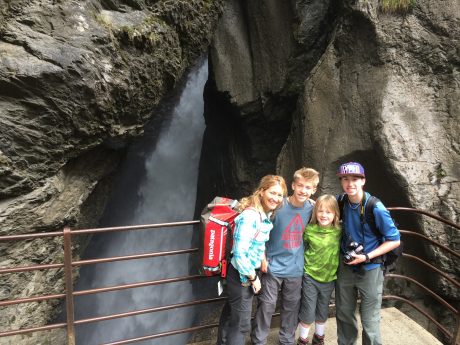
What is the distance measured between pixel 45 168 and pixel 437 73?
278 inches

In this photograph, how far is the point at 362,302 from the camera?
3.04m

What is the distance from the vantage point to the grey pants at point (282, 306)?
122 inches

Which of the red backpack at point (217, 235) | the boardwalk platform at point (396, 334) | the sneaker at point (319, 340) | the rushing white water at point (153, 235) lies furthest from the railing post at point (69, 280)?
the rushing white water at point (153, 235)

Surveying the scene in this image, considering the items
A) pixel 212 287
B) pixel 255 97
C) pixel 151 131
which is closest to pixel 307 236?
pixel 255 97

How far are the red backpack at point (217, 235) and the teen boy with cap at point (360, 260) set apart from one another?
3.11ft

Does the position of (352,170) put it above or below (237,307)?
above

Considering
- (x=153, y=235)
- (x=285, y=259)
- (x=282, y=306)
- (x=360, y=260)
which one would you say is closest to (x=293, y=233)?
(x=285, y=259)

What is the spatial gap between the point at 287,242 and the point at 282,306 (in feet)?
2.01

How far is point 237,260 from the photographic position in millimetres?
2789

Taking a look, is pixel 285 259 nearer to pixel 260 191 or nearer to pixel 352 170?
pixel 260 191

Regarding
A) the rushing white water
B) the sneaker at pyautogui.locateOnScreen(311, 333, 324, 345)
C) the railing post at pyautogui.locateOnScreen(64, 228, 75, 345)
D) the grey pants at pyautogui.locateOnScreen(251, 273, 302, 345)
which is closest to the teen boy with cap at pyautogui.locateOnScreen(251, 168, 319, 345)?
the grey pants at pyautogui.locateOnScreen(251, 273, 302, 345)

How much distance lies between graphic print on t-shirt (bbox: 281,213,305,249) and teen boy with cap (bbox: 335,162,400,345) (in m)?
0.37

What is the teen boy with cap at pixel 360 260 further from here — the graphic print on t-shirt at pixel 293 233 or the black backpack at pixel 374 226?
the graphic print on t-shirt at pixel 293 233

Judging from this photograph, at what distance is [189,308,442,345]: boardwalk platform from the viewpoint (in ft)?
12.2
